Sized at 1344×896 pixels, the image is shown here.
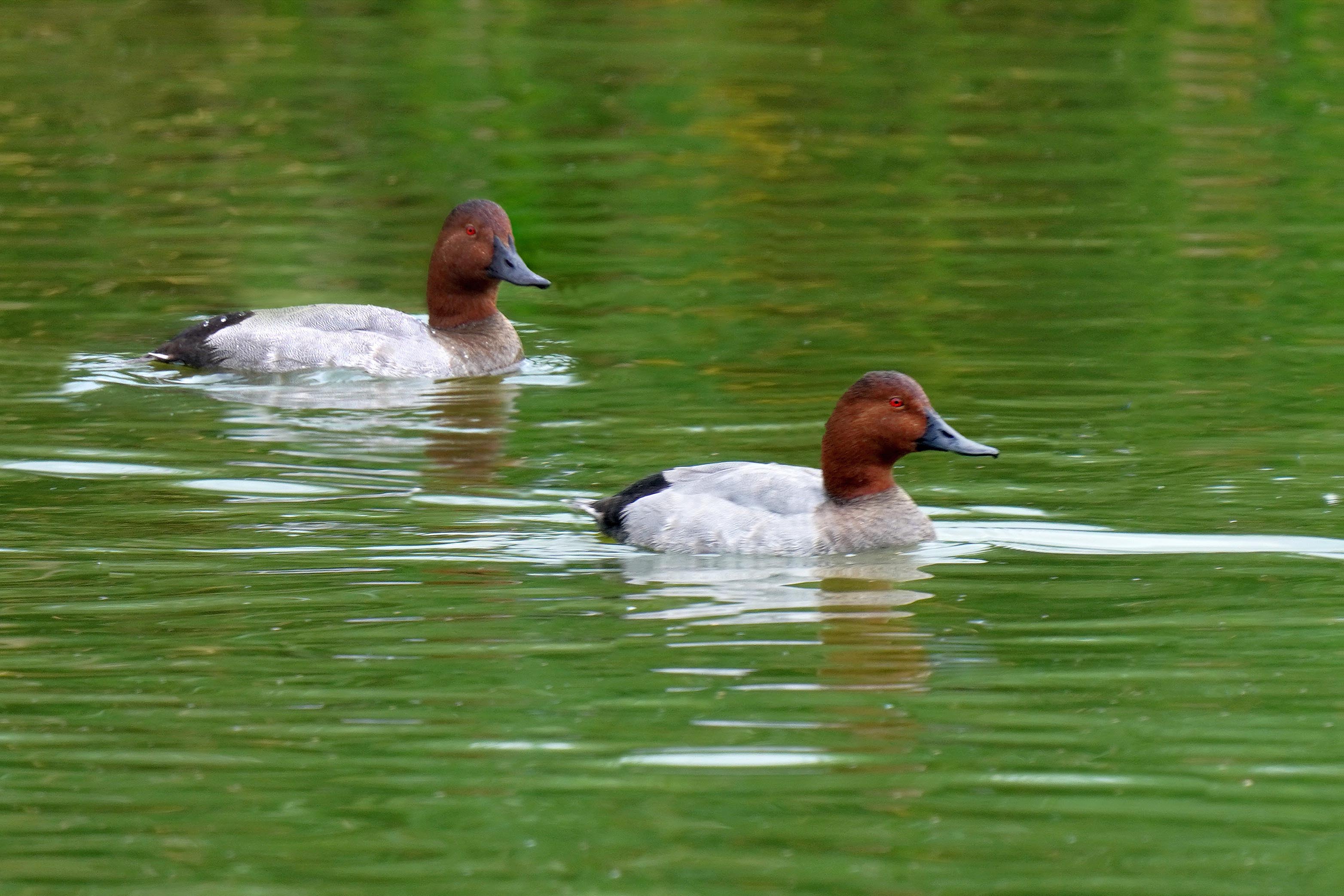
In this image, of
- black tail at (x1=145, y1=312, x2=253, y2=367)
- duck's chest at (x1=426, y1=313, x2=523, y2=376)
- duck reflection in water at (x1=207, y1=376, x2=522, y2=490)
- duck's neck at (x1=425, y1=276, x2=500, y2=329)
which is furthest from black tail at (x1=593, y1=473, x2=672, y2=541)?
duck's neck at (x1=425, y1=276, x2=500, y2=329)

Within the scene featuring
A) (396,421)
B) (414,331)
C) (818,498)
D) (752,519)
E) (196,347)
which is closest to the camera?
(752,519)

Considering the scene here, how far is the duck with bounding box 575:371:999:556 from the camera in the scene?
1011 cm

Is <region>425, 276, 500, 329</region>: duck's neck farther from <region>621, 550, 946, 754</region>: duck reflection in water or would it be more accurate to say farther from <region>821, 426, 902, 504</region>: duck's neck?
<region>621, 550, 946, 754</region>: duck reflection in water

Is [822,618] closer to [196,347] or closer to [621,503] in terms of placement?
[621,503]

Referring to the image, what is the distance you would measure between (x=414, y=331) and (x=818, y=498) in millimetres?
5074

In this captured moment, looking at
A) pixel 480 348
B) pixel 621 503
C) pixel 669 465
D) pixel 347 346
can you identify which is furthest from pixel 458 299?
pixel 621 503

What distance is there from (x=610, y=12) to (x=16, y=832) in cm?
2490

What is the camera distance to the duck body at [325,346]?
47.0 ft

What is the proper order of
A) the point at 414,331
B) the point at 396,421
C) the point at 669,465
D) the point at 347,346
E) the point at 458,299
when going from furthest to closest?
the point at 458,299 → the point at 414,331 → the point at 347,346 → the point at 396,421 → the point at 669,465

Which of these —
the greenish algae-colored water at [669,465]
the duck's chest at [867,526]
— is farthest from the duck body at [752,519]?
the greenish algae-colored water at [669,465]

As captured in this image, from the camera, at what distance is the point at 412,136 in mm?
22516

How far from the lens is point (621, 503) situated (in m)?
10.3

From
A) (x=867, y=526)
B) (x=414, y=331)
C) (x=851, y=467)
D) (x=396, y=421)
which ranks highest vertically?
(x=851, y=467)

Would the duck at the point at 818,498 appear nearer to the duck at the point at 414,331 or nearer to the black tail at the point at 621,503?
the black tail at the point at 621,503
